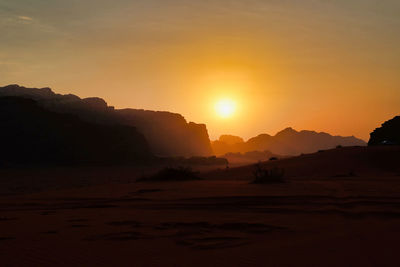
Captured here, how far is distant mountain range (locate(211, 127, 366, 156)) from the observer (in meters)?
158

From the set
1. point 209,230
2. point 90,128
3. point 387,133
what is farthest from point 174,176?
point 90,128

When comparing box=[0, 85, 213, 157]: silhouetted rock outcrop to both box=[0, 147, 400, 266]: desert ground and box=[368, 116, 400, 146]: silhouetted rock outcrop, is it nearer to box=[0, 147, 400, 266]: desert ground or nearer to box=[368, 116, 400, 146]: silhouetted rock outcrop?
box=[368, 116, 400, 146]: silhouetted rock outcrop

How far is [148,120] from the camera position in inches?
3814

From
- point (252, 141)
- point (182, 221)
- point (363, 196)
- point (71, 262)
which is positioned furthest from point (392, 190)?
point (252, 141)

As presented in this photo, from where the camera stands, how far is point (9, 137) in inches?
2089

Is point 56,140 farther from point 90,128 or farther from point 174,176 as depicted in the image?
point 174,176

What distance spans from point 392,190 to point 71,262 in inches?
311

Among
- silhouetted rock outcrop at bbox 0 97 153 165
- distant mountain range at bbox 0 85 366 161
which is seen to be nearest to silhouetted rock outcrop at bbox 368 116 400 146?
silhouetted rock outcrop at bbox 0 97 153 165

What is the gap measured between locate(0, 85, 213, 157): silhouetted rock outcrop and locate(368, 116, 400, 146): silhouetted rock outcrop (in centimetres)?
5273

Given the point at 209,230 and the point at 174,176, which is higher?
the point at 174,176

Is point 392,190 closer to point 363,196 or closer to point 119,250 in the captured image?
point 363,196

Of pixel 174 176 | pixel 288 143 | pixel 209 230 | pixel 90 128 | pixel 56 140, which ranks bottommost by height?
pixel 209 230

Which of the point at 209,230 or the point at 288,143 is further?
the point at 288,143

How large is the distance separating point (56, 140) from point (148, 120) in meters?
42.1
